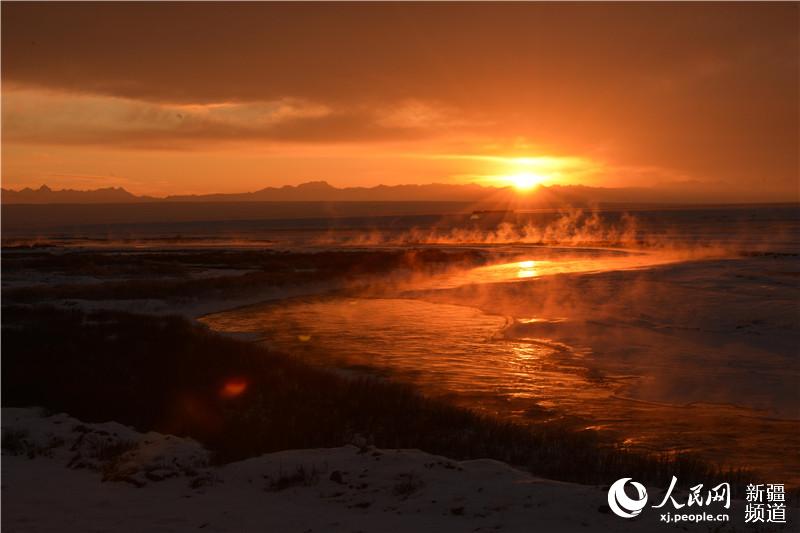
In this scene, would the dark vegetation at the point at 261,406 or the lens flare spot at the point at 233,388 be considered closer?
the dark vegetation at the point at 261,406

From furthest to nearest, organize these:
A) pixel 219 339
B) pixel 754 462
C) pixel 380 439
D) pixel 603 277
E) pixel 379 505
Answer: pixel 603 277 < pixel 219 339 < pixel 380 439 < pixel 754 462 < pixel 379 505

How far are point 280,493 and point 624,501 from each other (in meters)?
3.93

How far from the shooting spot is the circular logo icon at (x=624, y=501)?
23.2ft

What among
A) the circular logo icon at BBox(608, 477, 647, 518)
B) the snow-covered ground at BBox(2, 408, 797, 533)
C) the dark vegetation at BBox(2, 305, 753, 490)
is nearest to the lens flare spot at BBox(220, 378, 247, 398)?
the dark vegetation at BBox(2, 305, 753, 490)

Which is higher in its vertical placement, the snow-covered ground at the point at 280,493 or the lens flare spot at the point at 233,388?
the snow-covered ground at the point at 280,493

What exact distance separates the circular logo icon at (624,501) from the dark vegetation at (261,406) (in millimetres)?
1049

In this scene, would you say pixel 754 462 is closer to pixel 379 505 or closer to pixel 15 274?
pixel 379 505

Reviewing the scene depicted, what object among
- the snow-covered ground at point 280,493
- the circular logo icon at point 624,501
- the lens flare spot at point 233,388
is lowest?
the lens flare spot at point 233,388

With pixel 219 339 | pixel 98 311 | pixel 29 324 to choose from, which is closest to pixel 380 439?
pixel 219 339

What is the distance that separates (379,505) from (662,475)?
3685 mm

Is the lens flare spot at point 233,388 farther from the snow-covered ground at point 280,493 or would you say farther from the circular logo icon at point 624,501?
the circular logo icon at point 624,501

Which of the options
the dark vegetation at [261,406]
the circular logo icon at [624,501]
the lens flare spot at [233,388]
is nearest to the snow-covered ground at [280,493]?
the circular logo icon at [624,501]

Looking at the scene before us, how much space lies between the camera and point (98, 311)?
23.6 meters

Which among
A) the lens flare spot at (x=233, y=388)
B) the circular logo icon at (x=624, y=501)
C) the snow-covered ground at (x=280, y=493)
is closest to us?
the circular logo icon at (x=624, y=501)
